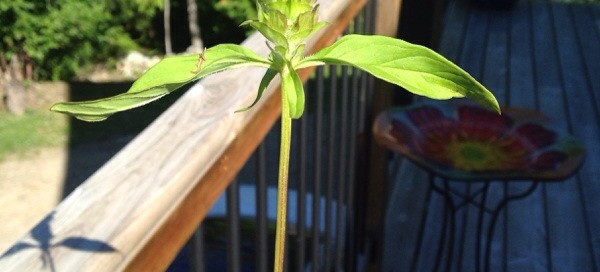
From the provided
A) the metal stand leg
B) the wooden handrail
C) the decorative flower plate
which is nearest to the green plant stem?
the wooden handrail

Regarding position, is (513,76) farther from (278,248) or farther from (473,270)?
(278,248)

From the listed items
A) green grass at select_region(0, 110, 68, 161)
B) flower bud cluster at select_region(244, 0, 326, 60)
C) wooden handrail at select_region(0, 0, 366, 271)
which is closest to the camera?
flower bud cluster at select_region(244, 0, 326, 60)

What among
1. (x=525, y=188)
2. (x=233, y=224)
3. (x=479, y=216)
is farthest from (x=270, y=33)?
(x=525, y=188)

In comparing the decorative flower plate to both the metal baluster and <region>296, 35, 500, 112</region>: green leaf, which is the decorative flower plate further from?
<region>296, 35, 500, 112</region>: green leaf

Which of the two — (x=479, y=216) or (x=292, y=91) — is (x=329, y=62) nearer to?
(x=292, y=91)

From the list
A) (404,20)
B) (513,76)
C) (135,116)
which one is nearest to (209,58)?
(404,20)

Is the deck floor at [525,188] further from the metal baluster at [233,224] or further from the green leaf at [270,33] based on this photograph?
the green leaf at [270,33]

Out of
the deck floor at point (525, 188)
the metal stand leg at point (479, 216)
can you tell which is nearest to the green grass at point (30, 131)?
the deck floor at point (525, 188)
